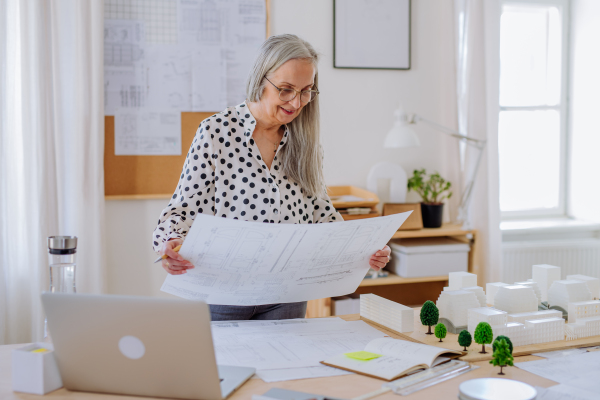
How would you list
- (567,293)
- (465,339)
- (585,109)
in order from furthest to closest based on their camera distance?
(585,109), (567,293), (465,339)

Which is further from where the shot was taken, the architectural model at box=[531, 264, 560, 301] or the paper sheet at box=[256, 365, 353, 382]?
the architectural model at box=[531, 264, 560, 301]

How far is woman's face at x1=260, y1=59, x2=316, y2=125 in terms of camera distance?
5.18ft

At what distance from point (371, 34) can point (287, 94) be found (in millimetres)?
1833

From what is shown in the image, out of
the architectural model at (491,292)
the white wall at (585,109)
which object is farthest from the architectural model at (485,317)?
the white wall at (585,109)

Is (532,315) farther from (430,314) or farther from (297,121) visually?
(297,121)

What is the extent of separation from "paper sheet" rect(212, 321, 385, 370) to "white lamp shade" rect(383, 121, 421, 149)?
159 cm

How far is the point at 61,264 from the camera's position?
1.33 meters

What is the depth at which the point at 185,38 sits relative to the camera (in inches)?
117

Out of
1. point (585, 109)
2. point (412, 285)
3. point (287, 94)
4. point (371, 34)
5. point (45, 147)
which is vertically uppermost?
point (371, 34)

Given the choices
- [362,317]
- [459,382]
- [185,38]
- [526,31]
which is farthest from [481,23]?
[459,382]

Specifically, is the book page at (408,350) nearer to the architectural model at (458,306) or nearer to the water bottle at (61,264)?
the architectural model at (458,306)

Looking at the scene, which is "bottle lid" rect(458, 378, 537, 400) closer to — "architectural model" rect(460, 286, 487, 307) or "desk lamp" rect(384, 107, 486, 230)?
"architectural model" rect(460, 286, 487, 307)

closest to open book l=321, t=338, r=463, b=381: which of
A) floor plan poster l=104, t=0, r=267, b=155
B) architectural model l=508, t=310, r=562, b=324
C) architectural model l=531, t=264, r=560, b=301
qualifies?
architectural model l=508, t=310, r=562, b=324

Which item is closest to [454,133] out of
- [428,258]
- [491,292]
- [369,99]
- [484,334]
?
[369,99]
